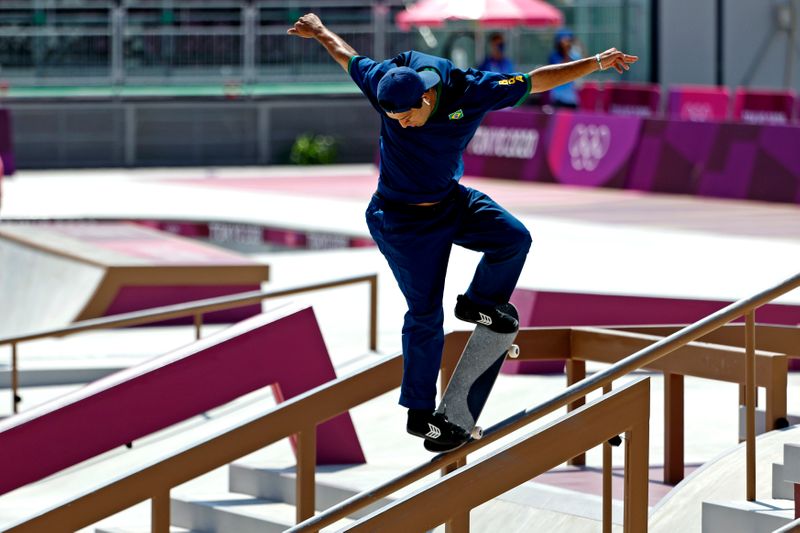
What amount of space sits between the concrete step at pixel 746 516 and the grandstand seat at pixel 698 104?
21.9 metres

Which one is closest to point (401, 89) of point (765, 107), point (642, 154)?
point (642, 154)

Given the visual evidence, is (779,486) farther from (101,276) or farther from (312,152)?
(312,152)

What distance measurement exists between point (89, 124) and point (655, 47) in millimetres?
12579

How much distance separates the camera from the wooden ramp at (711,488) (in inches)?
Answer: 292

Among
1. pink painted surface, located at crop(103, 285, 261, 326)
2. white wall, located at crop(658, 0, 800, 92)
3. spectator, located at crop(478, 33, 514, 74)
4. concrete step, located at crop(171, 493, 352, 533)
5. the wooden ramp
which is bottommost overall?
concrete step, located at crop(171, 493, 352, 533)

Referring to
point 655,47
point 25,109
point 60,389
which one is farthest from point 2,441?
point 655,47

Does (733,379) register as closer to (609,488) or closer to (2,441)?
(609,488)

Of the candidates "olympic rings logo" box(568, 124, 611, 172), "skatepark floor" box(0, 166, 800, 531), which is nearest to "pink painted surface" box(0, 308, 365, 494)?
"skatepark floor" box(0, 166, 800, 531)

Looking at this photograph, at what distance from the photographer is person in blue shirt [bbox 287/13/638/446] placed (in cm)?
644

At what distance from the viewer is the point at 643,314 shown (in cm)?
1170

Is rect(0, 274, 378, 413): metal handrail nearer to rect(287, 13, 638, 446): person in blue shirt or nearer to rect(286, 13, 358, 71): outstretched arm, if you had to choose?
rect(286, 13, 358, 71): outstretched arm

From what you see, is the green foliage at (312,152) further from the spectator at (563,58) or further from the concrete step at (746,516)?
the concrete step at (746,516)

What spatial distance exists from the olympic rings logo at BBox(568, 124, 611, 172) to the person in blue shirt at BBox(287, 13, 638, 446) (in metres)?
18.4

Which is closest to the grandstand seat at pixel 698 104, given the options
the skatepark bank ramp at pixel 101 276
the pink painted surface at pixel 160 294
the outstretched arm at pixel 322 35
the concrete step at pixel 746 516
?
the skatepark bank ramp at pixel 101 276
